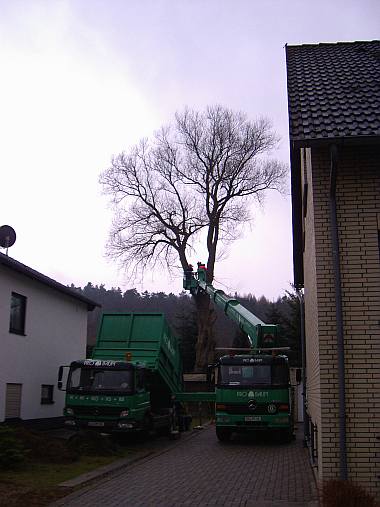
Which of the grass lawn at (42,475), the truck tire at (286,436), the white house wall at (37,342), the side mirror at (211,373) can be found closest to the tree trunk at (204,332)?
the white house wall at (37,342)

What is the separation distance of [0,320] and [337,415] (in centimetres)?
1209

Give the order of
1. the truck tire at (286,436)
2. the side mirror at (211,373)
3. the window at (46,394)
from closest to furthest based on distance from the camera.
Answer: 1. the truck tire at (286,436)
2. the side mirror at (211,373)
3. the window at (46,394)

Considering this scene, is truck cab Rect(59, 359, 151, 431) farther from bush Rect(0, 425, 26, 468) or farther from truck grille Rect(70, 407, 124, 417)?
bush Rect(0, 425, 26, 468)

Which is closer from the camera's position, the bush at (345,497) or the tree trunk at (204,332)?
the bush at (345,497)

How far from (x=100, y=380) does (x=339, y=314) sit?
10.4 m

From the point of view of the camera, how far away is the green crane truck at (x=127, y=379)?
55.0 feet

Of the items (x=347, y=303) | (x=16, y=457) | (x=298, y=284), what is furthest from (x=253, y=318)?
(x=347, y=303)

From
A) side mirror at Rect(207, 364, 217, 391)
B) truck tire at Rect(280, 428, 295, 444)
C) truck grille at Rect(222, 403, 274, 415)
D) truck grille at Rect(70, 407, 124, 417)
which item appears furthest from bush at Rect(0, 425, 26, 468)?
truck tire at Rect(280, 428, 295, 444)

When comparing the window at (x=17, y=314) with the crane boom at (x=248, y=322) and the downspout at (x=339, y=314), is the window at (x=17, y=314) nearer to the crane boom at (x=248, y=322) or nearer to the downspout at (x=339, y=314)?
the crane boom at (x=248, y=322)

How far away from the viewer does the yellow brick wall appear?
318 inches

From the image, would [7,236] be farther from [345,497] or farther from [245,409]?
[345,497]

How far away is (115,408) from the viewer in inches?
659

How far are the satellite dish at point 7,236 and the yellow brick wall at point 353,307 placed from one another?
14326 mm

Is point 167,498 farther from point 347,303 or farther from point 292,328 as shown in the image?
point 292,328
